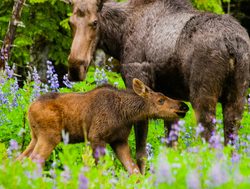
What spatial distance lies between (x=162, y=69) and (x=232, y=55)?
106 centimetres

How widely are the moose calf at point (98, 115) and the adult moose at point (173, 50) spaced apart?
278 millimetres

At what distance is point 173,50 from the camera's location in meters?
7.81

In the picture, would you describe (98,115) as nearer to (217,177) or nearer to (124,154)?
(124,154)

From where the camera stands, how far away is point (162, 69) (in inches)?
316

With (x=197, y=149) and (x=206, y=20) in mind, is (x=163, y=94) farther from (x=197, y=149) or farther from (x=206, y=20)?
(x=197, y=149)

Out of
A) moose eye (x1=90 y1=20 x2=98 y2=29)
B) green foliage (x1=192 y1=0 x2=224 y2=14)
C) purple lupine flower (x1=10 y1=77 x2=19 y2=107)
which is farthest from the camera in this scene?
green foliage (x1=192 y1=0 x2=224 y2=14)

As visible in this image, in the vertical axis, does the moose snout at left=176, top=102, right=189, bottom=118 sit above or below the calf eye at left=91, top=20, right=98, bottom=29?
below

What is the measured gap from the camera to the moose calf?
25.7 ft

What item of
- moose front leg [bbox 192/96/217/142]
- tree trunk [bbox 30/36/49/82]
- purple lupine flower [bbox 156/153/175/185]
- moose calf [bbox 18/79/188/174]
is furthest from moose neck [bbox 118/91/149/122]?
tree trunk [bbox 30/36/49/82]

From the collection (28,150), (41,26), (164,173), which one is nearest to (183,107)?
(28,150)

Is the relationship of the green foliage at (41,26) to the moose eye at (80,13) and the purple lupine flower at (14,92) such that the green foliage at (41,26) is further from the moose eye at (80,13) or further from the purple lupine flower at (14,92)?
the moose eye at (80,13)

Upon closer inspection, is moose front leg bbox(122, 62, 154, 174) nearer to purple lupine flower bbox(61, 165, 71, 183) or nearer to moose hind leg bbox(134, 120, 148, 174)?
moose hind leg bbox(134, 120, 148, 174)

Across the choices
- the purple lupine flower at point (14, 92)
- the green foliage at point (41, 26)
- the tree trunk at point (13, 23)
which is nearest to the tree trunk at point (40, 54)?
the green foliage at point (41, 26)

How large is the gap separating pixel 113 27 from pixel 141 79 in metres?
0.89
